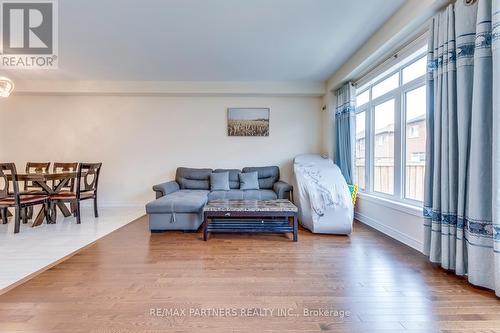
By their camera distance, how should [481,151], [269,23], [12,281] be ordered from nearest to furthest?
[481,151] < [12,281] < [269,23]

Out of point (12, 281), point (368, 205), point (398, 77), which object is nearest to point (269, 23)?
point (398, 77)

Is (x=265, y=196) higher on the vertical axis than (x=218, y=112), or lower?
lower

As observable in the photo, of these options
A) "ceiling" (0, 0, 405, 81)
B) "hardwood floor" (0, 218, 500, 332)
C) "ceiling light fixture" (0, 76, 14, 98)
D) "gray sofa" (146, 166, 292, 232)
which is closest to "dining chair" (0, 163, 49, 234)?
"ceiling light fixture" (0, 76, 14, 98)

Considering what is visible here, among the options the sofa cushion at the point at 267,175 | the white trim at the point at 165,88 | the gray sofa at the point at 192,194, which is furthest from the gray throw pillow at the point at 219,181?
the white trim at the point at 165,88

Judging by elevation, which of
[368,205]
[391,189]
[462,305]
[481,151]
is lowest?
[462,305]

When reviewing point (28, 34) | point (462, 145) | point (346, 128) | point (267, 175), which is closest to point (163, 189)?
point (267, 175)

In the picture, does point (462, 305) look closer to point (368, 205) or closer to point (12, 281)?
point (368, 205)

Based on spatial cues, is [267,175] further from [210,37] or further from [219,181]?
[210,37]

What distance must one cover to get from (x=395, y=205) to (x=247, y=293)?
7.61ft

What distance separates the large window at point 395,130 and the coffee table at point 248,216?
1.48 meters

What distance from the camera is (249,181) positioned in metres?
4.64

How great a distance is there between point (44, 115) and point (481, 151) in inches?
279

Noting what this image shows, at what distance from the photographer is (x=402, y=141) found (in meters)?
3.11

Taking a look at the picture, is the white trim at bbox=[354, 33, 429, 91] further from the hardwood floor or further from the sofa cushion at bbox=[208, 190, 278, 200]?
the sofa cushion at bbox=[208, 190, 278, 200]
